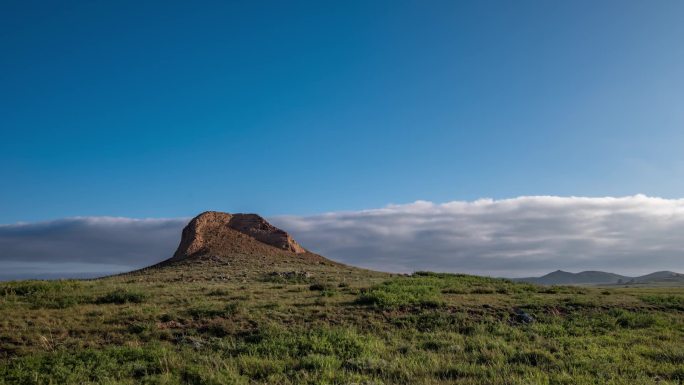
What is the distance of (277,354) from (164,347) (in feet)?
10.2

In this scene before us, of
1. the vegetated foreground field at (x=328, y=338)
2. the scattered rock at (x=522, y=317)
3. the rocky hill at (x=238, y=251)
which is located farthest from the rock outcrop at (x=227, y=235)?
the scattered rock at (x=522, y=317)

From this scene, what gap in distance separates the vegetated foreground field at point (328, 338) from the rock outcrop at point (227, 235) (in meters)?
24.3

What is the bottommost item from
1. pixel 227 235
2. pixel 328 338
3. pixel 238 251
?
pixel 328 338

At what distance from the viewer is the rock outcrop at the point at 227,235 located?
48.2 m

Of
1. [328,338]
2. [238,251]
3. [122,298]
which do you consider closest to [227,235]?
[238,251]

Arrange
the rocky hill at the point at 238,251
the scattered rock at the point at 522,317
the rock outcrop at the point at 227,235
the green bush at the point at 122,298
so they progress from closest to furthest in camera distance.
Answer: the scattered rock at the point at 522,317, the green bush at the point at 122,298, the rocky hill at the point at 238,251, the rock outcrop at the point at 227,235

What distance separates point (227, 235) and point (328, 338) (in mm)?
40659

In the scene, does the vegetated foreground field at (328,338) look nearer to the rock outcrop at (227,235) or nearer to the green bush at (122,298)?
the green bush at (122,298)

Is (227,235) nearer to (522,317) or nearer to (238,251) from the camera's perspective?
(238,251)

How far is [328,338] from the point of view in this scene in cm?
1305

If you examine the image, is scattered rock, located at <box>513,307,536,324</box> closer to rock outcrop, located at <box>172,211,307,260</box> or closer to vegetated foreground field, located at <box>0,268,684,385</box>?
vegetated foreground field, located at <box>0,268,684,385</box>

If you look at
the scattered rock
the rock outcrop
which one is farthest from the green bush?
the rock outcrop

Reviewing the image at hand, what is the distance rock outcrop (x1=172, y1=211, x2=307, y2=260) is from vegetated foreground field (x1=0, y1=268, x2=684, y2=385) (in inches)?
957

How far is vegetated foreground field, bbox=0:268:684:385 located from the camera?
9734mm
